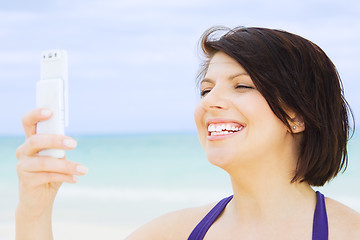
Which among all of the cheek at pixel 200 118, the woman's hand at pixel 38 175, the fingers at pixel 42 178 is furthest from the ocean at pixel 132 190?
the fingers at pixel 42 178

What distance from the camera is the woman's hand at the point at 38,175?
1657 millimetres

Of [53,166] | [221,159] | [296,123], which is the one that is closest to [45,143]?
[53,166]

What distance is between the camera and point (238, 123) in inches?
89.7

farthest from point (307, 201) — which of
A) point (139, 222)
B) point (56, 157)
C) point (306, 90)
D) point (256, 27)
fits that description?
point (139, 222)

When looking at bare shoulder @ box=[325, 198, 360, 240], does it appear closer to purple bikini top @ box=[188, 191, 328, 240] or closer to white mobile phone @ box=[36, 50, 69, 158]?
purple bikini top @ box=[188, 191, 328, 240]

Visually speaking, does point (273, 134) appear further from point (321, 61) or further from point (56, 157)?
point (56, 157)

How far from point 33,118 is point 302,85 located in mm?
1228

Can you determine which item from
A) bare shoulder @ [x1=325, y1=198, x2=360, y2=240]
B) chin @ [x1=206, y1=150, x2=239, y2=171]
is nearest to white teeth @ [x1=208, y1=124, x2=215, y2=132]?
chin @ [x1=206, y1=150, x2=239, y2=171]

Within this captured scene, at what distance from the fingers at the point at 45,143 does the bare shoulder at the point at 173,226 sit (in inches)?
41.9

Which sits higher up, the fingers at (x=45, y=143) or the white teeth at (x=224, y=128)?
the white teeth at (x=224, y=128)

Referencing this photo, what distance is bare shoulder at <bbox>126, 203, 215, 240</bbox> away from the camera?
8.55ft

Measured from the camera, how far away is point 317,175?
2469 millimetres

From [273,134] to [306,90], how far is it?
26 cm

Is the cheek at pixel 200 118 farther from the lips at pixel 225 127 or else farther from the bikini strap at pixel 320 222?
the bikini strap at pixel 320 222
